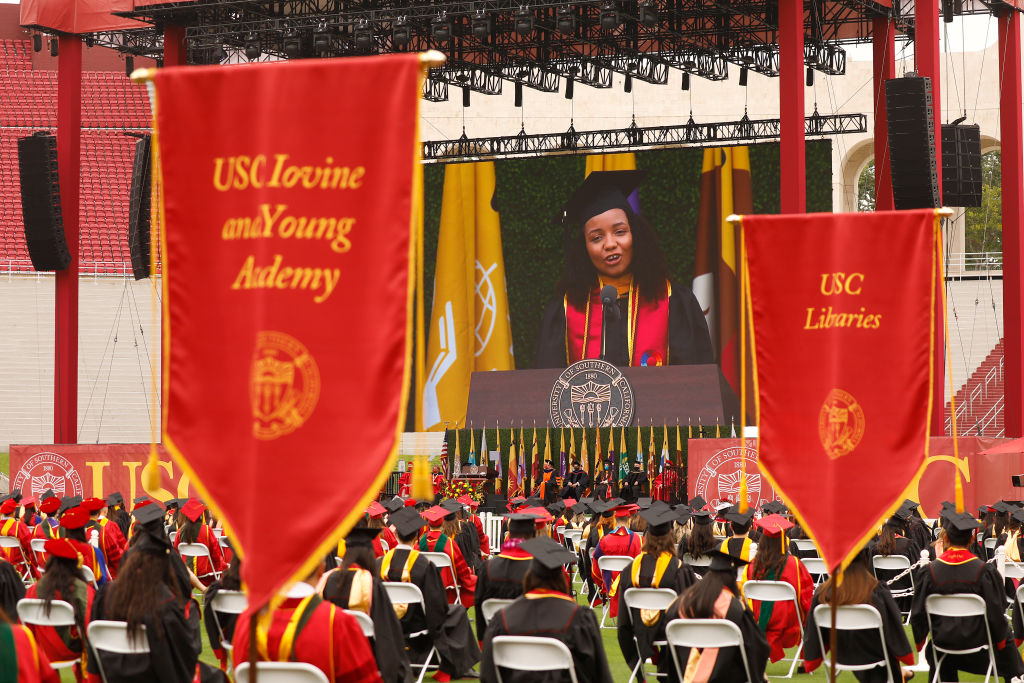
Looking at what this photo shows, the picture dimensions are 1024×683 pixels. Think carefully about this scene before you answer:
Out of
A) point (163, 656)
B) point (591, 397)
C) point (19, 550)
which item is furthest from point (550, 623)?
point (591, 397)

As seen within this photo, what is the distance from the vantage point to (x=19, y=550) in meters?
11.0

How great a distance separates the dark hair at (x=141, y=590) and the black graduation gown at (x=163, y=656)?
2 cm

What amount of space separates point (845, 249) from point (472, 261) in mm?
26050

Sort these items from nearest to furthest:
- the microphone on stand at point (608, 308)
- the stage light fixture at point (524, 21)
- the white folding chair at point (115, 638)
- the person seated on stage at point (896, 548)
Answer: the white folding chair at point (115, 638) < the person seated on stage at point (896, 548) < the stage light fixture at point (524, 21) < the microphone on stand at point (608, 308)

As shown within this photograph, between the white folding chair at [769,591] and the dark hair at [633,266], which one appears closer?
the white folding chair at [769,591]

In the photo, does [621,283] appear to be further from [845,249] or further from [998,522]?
[845,249]

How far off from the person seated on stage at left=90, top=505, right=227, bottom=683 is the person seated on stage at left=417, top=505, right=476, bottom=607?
4196mm

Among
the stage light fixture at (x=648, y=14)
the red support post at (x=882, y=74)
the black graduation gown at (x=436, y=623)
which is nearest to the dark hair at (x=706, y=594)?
the black graduation gown at (x=436, y=623)

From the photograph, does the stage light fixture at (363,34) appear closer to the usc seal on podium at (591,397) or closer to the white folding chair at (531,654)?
the usc seal on podium at (591,397)

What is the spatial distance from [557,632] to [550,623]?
0.15ft

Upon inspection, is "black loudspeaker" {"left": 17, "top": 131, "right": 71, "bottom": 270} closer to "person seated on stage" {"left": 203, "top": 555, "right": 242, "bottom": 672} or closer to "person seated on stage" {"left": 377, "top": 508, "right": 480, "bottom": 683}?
"person seated on stage" {"left": 203, "top": 555, "right": 242, "bottom": 672}

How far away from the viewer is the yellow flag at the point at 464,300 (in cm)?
3069

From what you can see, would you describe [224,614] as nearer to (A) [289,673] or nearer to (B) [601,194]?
(A) [289,673]

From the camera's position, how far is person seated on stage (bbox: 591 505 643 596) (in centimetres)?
1055
